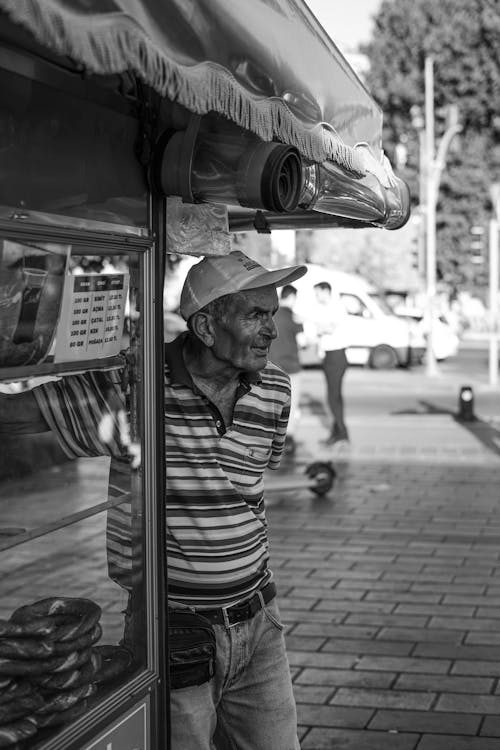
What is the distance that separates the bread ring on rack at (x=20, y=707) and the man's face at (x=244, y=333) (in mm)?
974

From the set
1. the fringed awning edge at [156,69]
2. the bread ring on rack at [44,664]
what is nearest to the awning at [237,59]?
the fringed awning edge at [156,69]

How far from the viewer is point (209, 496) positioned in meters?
3.17

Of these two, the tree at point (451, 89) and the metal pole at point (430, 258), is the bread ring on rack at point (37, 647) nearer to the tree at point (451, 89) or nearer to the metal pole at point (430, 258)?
the metal pole at point (430, 258)

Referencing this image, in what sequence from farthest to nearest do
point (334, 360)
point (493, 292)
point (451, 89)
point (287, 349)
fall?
point (451, 89) < point (493, 292) < point (334, 360) < point (287, 349)

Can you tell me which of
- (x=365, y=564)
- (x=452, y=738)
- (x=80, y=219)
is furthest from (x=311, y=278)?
(x=80, y=219)

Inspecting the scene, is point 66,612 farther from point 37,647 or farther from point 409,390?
point 409,390

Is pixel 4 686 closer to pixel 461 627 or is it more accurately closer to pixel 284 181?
pixel 284 181

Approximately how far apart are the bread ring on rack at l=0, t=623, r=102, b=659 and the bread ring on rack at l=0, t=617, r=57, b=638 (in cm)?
1


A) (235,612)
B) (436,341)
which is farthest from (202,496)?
(436,341)

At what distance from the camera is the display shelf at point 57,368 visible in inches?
102

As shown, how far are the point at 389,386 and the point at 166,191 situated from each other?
19.3 metres

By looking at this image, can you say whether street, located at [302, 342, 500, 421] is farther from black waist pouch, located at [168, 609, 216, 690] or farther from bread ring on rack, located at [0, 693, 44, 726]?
bread ring on rack, located at [0, 693, 44, 726]

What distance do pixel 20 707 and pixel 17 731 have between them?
64mm

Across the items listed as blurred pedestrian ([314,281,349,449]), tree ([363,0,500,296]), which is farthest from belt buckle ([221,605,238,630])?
tree ([363,0,500,296])
